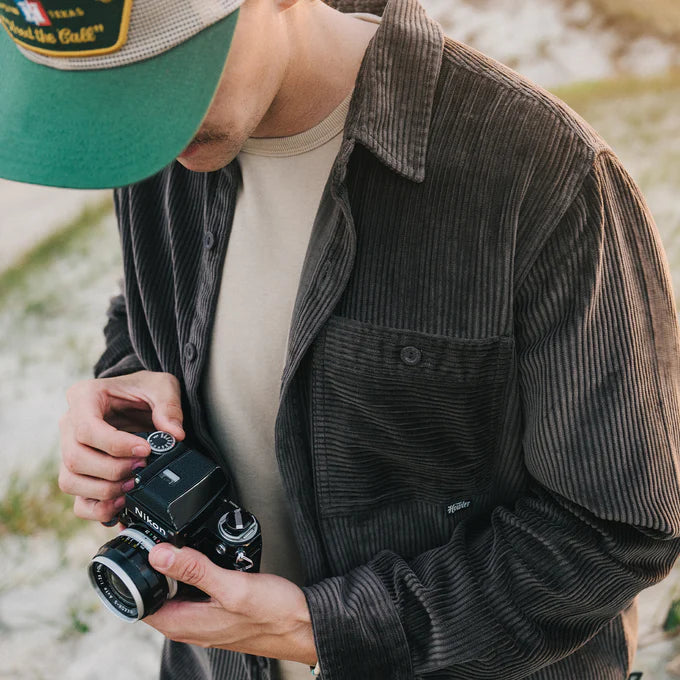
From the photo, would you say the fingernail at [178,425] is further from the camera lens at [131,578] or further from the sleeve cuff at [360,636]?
the sleeve cuff at [360,636]

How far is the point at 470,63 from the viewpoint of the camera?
1069 mm

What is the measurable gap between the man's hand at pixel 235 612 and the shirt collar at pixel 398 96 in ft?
2.12

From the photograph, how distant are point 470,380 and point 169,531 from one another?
0.51 meters

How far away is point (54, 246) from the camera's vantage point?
11.6 ft

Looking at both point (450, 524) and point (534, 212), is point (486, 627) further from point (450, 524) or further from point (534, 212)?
point (534, 212)

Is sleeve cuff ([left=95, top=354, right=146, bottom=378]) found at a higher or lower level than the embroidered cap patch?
lower

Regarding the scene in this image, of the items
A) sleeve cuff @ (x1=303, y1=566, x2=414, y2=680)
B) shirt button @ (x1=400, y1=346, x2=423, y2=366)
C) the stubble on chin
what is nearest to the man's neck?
the stubble on chin

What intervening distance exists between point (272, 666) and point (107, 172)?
95 centimetres

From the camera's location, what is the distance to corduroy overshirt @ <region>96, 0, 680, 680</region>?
3.37 feet

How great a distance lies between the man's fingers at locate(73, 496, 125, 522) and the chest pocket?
14.1 inches

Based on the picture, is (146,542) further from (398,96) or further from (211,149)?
(398,96)

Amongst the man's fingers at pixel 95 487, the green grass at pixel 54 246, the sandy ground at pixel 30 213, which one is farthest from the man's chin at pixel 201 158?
the sandy ground at pixel 30 213

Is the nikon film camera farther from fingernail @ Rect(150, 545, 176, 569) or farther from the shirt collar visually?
the shirt collar

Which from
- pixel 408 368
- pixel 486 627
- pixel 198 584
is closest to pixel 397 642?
pixel 486 627
